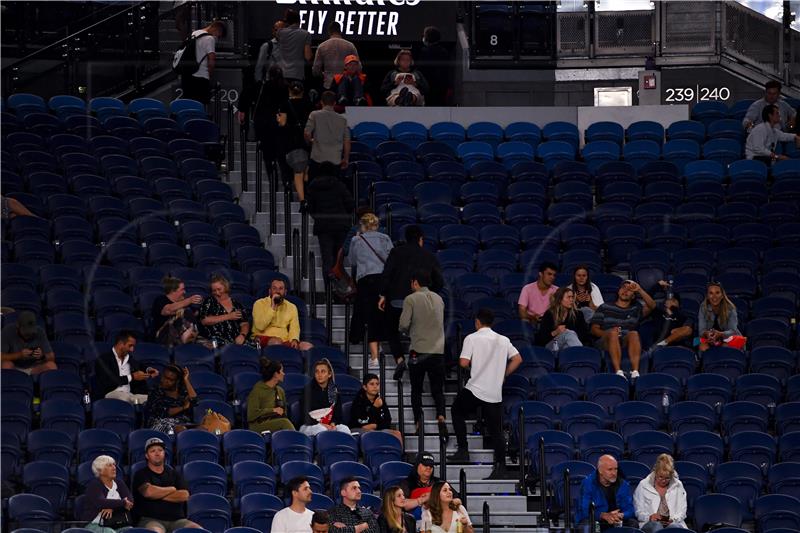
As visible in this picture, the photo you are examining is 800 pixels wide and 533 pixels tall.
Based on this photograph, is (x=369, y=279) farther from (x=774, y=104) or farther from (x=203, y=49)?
(x=774, y=104)

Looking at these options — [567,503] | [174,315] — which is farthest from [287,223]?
[567,503]

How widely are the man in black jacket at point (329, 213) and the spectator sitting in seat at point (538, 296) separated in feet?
7.27

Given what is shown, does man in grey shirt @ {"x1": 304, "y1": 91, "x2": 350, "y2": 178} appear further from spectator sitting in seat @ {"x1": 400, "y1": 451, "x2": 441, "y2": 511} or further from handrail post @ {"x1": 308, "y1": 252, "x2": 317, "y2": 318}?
spectator sitting in seat @ {"x1": 400, "y1": 451, "x2": 441, "y2": 511}

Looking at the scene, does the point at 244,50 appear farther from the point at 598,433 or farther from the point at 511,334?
the point at 598,433

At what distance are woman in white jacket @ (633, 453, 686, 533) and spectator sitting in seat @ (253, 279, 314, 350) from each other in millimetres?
3985

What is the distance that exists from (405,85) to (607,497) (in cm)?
1021

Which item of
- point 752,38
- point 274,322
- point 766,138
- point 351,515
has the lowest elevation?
point 351,515

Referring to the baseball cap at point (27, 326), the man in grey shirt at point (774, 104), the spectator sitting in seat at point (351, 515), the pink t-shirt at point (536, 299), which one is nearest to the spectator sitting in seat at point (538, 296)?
the pink t-shirt at point (536, 299)

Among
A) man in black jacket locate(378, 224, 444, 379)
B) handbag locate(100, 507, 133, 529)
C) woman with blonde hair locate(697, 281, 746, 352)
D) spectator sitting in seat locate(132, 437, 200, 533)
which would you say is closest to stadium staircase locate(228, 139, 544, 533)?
man in black jacket locate(378, 224, 444, 379)

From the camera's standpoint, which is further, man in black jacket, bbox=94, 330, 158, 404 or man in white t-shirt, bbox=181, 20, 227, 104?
man in white t-shirt, bbox=181, 20, 227, 104

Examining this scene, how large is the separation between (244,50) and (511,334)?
9.62 meters

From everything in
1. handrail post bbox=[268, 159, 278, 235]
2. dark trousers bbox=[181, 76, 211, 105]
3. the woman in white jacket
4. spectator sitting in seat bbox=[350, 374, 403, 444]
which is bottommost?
the woman in white jacket

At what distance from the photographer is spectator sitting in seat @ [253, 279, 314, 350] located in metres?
17.1

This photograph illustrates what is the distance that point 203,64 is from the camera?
23.2 meters
